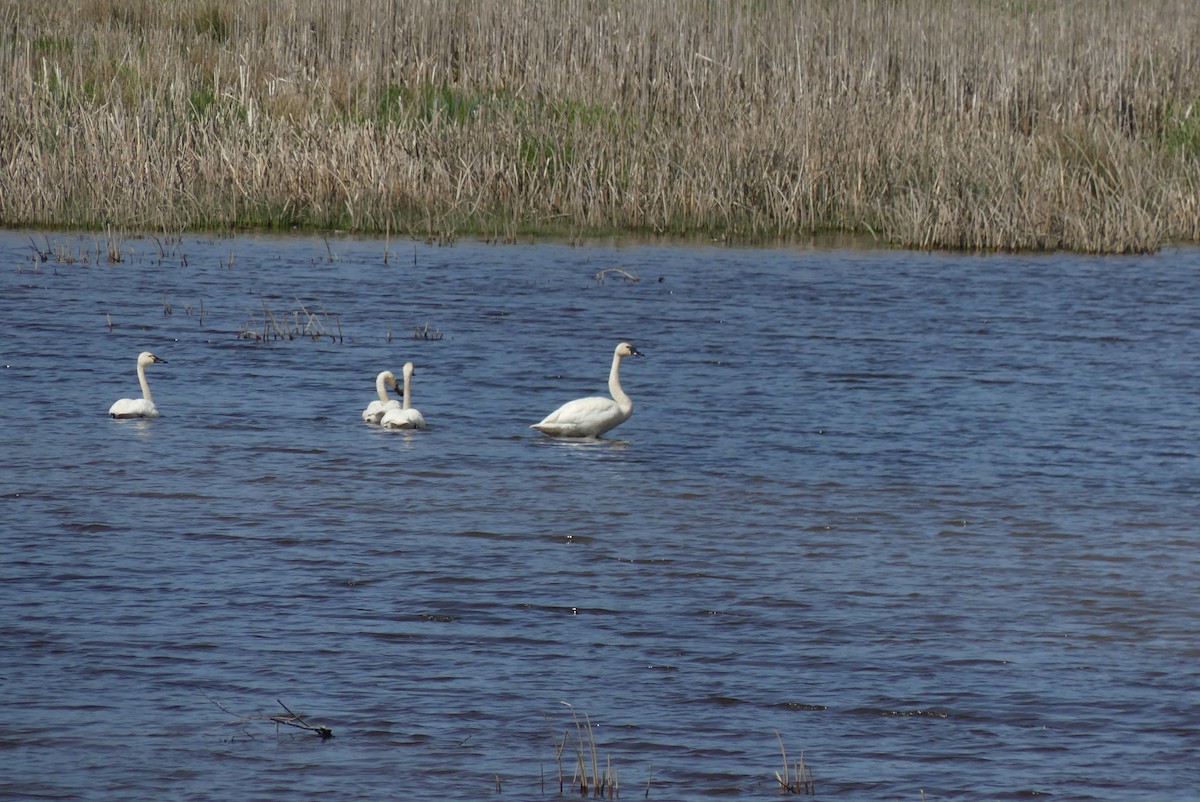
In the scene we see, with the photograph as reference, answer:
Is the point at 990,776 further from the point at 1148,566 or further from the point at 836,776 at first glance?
the point at 1148,566

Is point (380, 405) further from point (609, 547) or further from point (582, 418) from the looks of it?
point (609, 547)

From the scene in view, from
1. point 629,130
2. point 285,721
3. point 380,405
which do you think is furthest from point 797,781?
point 629,130

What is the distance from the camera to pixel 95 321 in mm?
17547

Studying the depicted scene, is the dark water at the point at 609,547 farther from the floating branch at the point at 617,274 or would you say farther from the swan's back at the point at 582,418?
the floating branch at the point at 617,274

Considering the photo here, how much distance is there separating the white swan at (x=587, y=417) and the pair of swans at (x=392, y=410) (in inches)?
33.8

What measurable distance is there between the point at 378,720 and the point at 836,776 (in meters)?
1.77

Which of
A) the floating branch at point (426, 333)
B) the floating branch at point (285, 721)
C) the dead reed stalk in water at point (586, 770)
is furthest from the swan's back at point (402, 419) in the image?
the dead reed stalk in water at point (586, 770)

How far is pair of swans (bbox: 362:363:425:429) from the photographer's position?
13.1 meters

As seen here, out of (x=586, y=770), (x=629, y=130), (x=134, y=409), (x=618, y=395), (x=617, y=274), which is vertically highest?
(x=629, y=130)

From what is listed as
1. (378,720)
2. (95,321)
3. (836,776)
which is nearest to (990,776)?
(836,776)

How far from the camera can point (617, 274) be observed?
20.7 metres

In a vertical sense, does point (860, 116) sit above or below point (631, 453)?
above

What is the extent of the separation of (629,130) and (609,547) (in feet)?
45.7

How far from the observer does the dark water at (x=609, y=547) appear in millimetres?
6965
